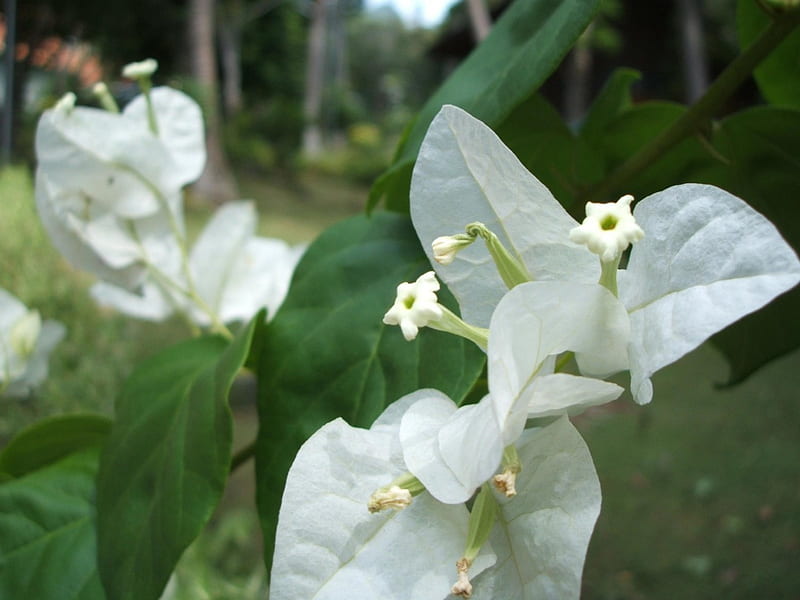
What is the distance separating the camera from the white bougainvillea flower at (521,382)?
0.50 feet

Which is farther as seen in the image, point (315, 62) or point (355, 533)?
point (315, 62)

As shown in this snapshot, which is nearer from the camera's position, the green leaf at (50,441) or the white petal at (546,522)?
the white petal at (546,522)

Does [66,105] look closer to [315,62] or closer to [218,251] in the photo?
[218,251]

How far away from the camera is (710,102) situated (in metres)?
0.28

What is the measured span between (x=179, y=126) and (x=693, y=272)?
0.27 meters

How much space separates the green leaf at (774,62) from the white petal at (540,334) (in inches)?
8.1

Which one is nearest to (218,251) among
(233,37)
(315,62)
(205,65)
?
(205,65)

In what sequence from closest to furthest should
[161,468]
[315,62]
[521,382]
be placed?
1. [521,382]
2. [161,468]
3. [315,62]

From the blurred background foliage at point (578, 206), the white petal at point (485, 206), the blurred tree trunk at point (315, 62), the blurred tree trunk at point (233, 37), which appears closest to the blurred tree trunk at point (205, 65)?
the blurred background foliage at point (578, 206)

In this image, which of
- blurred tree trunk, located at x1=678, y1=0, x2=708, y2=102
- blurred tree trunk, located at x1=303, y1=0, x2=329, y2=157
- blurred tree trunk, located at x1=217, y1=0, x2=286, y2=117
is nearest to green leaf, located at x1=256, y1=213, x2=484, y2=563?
blurred tree trunk, located at x1=678, y1=0, x2=708, y2=102

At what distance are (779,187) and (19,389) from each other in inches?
14.7

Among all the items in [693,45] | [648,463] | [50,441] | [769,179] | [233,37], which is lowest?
[233,37]

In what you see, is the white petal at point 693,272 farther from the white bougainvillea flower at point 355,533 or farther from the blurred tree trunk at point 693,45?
the blurred tree trunk at point 693,45

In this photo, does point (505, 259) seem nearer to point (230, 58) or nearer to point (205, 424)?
point (205, 424)
